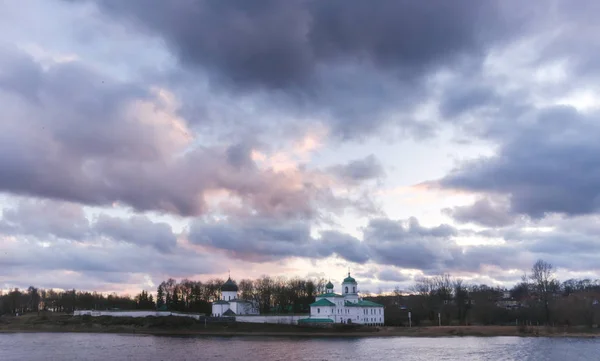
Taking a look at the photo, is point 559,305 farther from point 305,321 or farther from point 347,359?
point 347,359

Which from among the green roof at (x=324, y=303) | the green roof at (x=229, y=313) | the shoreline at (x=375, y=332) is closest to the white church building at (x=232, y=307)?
the green roof at (x=229, y=313)

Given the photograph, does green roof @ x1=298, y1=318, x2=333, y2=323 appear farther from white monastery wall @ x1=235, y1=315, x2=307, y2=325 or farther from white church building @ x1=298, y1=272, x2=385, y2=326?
white monastery wall @ x1=235, y1=315, x2=307, y2=325

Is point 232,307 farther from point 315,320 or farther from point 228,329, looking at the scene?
point 315,320

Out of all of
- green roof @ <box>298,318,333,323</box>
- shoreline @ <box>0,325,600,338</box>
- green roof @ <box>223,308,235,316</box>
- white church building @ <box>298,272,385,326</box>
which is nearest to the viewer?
shoreline @ <box>0,325,600,338</box>

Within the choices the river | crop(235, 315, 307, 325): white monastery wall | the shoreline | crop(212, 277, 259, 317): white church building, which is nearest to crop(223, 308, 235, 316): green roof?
crop(212, 277, 259, 317): white church building

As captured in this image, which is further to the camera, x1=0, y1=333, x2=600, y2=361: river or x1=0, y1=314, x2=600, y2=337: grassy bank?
x1=0, y1=314, x2=600, y2=337: grassy bank

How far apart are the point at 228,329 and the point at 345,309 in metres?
23.3

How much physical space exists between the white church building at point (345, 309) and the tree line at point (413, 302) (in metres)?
4.03

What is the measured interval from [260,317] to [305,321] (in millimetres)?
8655

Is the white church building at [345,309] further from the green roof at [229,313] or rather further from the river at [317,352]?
the river at [317,352]

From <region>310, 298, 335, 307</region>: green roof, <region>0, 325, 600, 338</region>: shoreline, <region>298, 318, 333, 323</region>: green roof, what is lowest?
<region>0, 325, 600, 338</region>: shoreline

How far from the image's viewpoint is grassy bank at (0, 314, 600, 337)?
3526 inches

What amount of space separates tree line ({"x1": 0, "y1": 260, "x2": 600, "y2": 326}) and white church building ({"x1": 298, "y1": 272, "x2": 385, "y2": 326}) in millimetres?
4033

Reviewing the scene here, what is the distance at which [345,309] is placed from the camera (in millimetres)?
108375
